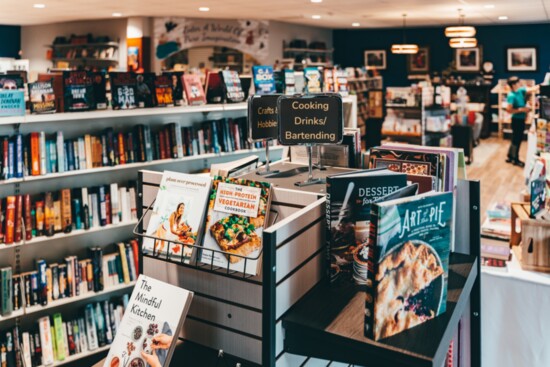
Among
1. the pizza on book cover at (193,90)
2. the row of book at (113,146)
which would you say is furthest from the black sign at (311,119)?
the pizza on book cover at (193,90)

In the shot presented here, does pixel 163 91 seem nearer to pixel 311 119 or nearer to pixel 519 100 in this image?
pixel 311 119

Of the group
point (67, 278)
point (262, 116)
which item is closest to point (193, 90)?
point (67, 278)

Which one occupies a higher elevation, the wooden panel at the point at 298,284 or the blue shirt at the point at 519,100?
the blue shirt at the point at 519,100

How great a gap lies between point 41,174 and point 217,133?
157 centimetres

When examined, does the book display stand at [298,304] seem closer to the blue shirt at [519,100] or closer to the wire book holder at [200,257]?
the wire book holder at [200,257]

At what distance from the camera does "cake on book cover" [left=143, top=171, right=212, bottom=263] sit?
1588 mm

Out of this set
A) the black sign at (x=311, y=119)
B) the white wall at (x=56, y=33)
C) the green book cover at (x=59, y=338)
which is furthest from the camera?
the white wall at (x=56, y=33)

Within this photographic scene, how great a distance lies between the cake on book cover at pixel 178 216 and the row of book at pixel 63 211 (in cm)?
211

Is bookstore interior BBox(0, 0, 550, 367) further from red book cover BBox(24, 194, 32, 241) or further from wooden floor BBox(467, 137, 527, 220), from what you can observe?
wooden floor BBox(467, 137, 527, 220)

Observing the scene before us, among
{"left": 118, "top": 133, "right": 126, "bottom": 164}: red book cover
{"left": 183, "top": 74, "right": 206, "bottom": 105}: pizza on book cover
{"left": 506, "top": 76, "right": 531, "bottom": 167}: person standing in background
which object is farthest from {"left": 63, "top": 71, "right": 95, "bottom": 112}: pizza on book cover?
{"left": 506, "top": 76, "right": 531, "bottom": 167}: person standing in background

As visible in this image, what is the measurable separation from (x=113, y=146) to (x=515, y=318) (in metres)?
2.82

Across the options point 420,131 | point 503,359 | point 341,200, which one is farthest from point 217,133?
point 420,131

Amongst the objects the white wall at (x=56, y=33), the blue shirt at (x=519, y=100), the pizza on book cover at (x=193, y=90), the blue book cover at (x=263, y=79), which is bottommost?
the pizza on book cover at (x=193, y=90)

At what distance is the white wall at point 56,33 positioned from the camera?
38.8 feet
